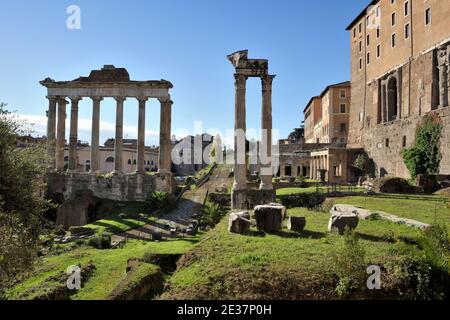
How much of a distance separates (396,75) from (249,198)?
73.6 ft

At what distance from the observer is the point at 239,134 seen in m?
19.6

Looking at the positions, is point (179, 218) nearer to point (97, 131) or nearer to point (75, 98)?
point (97, 131)

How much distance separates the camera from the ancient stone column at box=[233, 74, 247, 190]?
19.4 meters

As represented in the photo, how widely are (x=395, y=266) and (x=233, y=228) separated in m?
5.30

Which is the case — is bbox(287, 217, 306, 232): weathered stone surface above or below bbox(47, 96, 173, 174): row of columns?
below

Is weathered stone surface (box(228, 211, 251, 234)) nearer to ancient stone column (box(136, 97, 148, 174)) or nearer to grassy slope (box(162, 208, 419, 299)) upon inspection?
grassy slope (box(162, 208, 419, 299))

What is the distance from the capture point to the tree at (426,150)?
85.6 feet

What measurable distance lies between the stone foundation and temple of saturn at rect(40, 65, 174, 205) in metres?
10.7

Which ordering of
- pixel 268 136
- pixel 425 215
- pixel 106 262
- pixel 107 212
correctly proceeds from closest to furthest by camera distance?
pixel 106 262, pixel 425 215, pixel 268 136, pixel 107 212

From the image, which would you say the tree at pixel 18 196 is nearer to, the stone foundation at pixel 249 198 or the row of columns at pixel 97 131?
the stone foundation at pixel 249 198

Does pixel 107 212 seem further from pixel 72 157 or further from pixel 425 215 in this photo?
pixel 425 215

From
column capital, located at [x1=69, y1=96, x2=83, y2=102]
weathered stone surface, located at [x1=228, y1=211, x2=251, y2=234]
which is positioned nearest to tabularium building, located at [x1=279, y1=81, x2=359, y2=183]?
column capital, located at [x1=69, y1=96, x2=83, y2=102]
